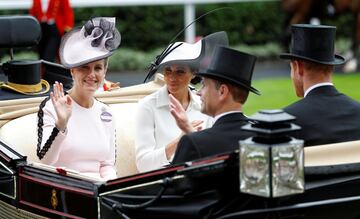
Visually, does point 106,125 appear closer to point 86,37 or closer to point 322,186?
point 86,37

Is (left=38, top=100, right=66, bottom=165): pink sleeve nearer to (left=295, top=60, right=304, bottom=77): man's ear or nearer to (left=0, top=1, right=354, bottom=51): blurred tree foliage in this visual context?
(left=295, top=60, right=304, bottom=77): man's ear

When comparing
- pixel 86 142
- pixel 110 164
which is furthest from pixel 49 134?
pixel 110 164

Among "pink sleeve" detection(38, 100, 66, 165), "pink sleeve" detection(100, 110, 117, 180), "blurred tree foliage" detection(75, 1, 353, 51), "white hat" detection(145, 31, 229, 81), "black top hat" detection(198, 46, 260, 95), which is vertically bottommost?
"blurred tree foliage" detection(75, 1, 353, 51)

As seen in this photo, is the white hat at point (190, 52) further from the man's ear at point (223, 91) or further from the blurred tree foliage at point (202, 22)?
the blurred tree foliage at point (202, 22)

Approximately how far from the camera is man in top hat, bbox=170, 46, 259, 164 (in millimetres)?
4121

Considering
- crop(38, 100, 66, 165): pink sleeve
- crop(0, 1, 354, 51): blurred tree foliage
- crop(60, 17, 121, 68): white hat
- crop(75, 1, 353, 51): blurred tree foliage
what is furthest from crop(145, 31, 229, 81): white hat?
crop(75, 1, 353, 51): blurred tree foliage

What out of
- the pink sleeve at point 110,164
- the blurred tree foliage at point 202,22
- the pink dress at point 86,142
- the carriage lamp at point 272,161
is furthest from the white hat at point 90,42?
the blurred tree foliage at point 202,22

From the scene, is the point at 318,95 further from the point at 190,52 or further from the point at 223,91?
the point at 190,52

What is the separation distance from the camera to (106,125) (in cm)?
540

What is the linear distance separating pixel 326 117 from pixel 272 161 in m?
0.91

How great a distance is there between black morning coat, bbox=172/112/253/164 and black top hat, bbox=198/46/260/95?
0.16m

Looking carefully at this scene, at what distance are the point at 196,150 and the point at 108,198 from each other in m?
0.45

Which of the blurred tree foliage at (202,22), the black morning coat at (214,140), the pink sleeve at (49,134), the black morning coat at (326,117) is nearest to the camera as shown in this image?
the black morning coat at (214,140)

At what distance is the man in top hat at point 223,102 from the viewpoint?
412 centimetres
